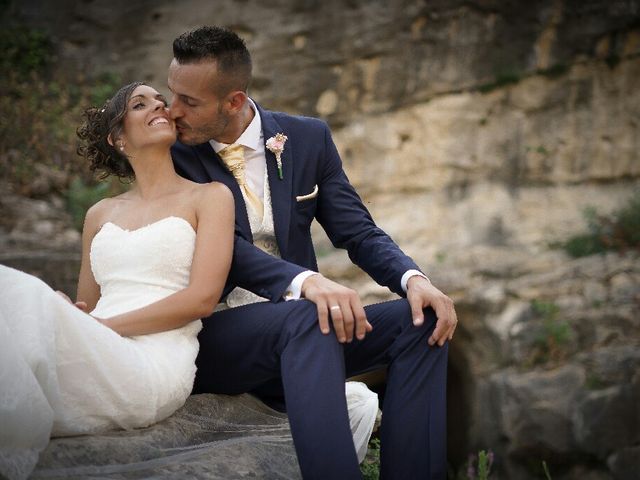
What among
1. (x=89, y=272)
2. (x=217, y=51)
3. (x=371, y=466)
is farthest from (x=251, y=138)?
(x=371, y=466)

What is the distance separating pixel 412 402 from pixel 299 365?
43 cm

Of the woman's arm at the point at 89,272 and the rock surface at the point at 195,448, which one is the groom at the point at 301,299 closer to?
the rock surface at the point at 195,448

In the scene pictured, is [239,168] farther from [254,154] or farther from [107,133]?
[107,133]

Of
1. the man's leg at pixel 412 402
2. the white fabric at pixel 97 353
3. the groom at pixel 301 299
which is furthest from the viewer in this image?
the man's leg at pixel 412 402

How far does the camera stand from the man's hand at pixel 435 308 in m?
2.95

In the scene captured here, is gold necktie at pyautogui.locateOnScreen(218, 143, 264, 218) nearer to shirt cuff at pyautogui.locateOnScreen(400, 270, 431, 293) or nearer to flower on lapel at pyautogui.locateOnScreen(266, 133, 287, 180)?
flower on lapel at pyautogui.locateOnScreen(266, 133, 287, 180)

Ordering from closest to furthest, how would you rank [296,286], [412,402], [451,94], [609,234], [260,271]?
[412,402] → [296,286] → [260,271] → [609,234] → [451,94]

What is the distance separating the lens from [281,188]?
11.7 feet

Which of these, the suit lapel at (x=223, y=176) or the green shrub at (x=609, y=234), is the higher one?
the suit lapel at (x=223, y=176)

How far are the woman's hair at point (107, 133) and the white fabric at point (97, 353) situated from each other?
0.37 m

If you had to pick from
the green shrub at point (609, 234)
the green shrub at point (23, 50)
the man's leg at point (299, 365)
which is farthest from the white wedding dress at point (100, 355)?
the green shrub at point (23, 50)

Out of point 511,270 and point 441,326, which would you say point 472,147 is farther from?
point 441,326

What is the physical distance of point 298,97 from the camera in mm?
10727

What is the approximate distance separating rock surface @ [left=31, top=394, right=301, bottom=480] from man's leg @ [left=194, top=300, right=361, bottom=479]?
0.20 meters
